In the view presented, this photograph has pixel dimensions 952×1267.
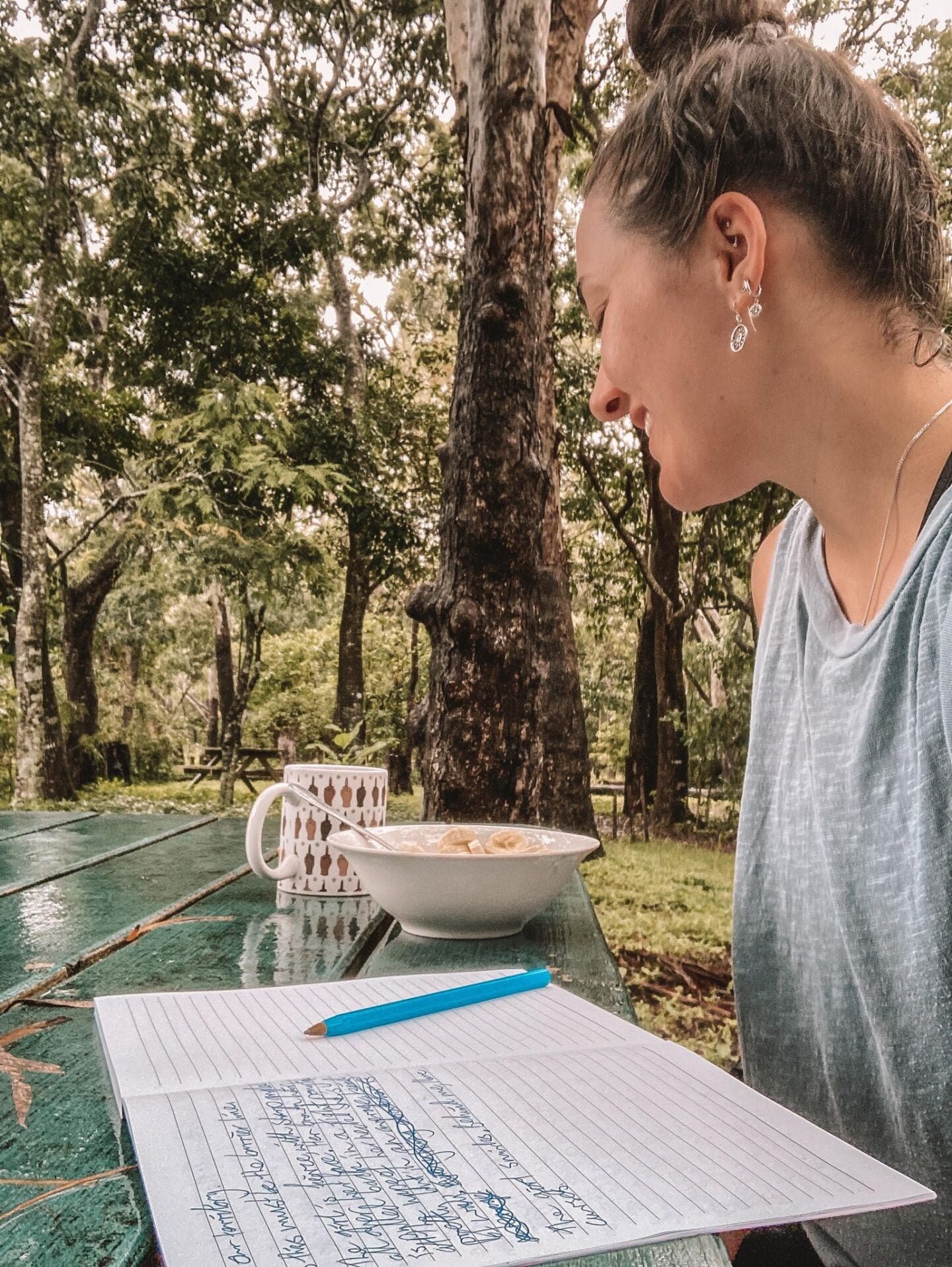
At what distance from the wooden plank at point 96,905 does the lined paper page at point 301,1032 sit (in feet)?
0.45

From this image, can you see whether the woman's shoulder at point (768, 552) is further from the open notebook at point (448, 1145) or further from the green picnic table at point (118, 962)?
the open notebook at point (448, 1145)

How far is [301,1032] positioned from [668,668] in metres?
5.46

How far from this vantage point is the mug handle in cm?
95

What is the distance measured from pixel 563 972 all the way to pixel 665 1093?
0.29 metres

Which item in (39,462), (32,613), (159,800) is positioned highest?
(39,462)

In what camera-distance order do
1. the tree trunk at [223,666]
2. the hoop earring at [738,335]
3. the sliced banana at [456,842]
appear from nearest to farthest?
the hoop earring at [738,335], the sliced banana at [456,842], the tree trunk at [223,666]

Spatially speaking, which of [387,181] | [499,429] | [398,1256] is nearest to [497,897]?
[398,1256]

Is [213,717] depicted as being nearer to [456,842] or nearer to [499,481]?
[499,481]

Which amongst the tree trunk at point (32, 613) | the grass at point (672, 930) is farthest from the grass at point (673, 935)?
the tree trunk at point (32, 613)

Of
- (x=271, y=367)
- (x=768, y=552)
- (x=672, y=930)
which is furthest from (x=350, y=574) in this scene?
(x=768, y=552)

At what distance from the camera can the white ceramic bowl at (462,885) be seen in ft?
2.68

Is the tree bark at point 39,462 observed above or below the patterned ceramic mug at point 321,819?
above

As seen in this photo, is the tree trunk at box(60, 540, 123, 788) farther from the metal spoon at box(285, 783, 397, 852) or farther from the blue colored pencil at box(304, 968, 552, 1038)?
the blue colored pencil at box(304, 968, 552, 1038)

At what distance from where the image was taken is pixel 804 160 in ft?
2.41
